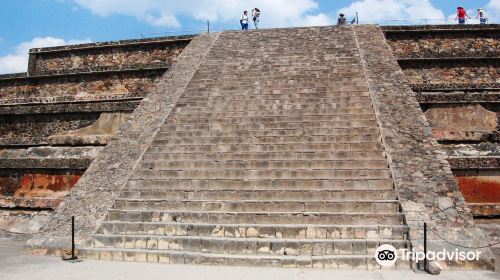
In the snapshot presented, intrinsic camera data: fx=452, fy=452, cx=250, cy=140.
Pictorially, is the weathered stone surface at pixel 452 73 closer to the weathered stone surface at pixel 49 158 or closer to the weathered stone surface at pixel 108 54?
the weathered stone surface at pixel 108 54

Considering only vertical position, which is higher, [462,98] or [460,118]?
[462,98]

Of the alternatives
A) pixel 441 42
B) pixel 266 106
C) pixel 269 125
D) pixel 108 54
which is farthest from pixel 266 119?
pixel 108 54

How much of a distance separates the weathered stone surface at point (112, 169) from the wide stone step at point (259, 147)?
452mm

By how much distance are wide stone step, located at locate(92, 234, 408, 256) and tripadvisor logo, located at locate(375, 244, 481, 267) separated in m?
0.14

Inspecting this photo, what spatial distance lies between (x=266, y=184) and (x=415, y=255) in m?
2.87

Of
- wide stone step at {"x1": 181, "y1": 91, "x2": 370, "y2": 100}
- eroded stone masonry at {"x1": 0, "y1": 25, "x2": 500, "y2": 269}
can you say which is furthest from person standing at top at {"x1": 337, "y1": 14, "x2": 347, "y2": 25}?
wide stone step at {"x1": 181, "y1": 91, "x2": 370, "y2": 100}

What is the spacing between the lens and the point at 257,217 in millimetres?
7477

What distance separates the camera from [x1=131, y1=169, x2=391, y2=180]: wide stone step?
8156 millimetres

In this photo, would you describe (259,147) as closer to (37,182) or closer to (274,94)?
(274,94)

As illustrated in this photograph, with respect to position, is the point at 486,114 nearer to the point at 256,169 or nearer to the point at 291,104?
the point at 291,104

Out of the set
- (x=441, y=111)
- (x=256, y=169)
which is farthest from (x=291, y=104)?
(x=441, y=111)

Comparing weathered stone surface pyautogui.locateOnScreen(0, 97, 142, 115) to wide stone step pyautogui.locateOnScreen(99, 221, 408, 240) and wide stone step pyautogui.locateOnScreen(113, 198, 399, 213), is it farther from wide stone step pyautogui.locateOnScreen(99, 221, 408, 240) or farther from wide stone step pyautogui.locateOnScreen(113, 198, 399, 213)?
wide stone step pyautogui.locateOnScreen(99, 221, 408, 240)

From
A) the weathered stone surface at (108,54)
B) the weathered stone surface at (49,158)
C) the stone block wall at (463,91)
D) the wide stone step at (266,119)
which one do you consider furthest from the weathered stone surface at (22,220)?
the stone block wall at (463,91)

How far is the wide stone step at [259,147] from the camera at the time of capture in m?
8.92
